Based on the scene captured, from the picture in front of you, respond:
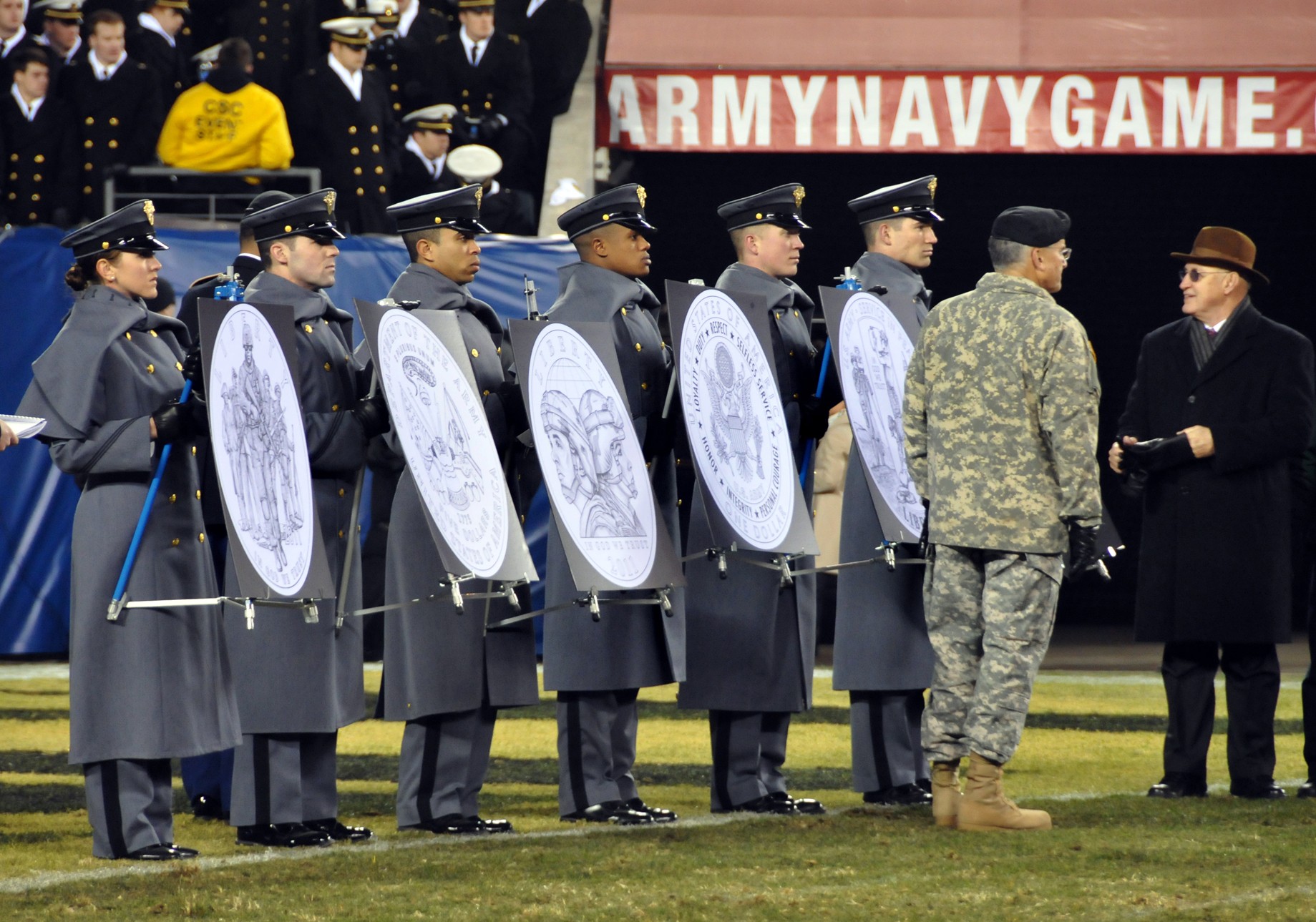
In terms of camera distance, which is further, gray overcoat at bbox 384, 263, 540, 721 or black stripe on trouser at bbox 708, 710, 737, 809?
black stripe on trouser at bbox 708, 710, 737, 809

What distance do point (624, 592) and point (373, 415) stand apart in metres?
1.06

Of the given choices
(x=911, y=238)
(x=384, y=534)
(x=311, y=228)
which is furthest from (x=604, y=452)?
(x=384, y=534)

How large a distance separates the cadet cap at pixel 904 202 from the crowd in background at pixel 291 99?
516 centimetres

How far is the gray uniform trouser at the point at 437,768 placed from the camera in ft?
21.9

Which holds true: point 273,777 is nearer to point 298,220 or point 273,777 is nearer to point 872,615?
point 298,220

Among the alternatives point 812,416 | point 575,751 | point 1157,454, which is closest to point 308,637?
point 575,751

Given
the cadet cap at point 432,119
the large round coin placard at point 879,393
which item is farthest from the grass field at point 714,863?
the cadet cap at point 432,119

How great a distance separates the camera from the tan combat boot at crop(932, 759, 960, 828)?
6648 mm

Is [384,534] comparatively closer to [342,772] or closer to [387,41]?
[342,772]

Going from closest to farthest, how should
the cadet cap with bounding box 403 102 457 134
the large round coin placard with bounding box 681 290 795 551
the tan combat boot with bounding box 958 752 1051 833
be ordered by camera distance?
the tan combat boot with bounding box 958 752 1051 833, the large round coin placard with bounding box 681 290 795 551, the cadet cap with bounding box 403 102 457 134

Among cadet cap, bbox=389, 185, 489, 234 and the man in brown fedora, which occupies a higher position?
cadet cap, bbox=389, 185, 489, 234

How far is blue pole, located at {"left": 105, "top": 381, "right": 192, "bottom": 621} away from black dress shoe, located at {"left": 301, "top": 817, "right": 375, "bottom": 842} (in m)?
0.95

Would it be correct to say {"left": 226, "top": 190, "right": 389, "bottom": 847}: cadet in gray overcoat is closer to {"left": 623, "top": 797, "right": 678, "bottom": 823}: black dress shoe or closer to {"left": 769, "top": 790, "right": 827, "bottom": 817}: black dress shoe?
{"left": 623, "top": 797, "right": 678, "bottom": 823}: black dress shoe

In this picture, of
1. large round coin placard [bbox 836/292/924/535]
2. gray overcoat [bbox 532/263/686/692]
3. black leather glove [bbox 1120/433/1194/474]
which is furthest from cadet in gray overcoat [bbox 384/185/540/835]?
black leather glove [bbox 1120/433/1194/474]
